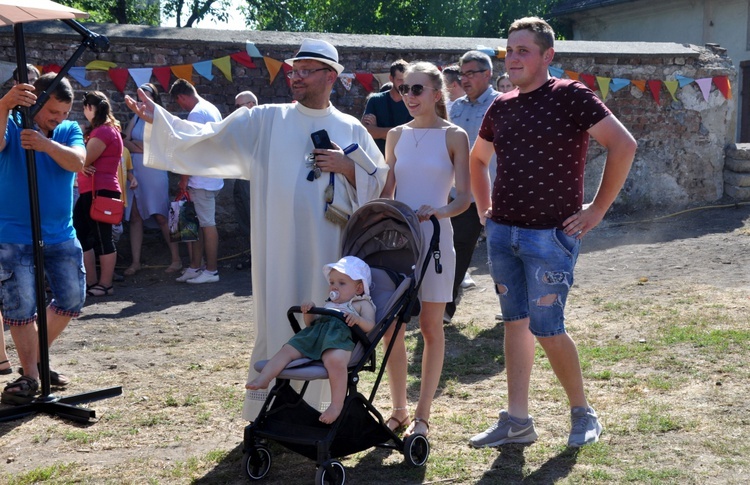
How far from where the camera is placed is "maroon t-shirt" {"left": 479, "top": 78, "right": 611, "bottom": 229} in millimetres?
4258

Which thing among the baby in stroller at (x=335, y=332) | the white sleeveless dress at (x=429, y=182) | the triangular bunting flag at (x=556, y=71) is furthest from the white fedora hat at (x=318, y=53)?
the triangular bunting flag at (x=556, y=71)

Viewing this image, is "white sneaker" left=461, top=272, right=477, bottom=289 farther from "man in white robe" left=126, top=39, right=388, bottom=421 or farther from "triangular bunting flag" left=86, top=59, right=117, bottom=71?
"triangular bunting flag" left=86, top=59, right=117, bottom=71

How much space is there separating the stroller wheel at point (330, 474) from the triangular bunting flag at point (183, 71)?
7.49 metres

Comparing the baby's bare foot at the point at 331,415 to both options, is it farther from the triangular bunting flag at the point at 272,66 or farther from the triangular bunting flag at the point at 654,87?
the triangular bunting flag at the point at 654,87

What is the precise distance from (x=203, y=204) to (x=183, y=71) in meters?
1.97

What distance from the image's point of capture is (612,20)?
80.6 feet

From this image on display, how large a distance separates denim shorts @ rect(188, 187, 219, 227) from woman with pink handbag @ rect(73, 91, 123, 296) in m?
1.12

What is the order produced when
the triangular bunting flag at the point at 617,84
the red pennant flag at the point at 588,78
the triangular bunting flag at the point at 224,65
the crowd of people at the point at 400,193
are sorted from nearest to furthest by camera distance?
the crowd of people at the point at 400,193 → the triangular bunting flag at the point at 224,65 → the red pennant flag at the point at 588,78 → the triangular bunting flag at the point at 617,84

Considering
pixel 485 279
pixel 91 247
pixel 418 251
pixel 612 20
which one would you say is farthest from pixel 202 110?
pixel 612 20

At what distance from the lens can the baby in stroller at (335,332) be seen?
407 cm

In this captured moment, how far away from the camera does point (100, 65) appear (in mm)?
10281

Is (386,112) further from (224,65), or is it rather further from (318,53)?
(318,53)

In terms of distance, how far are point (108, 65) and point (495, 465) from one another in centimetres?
766

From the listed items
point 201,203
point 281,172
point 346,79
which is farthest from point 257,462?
point 346,79
